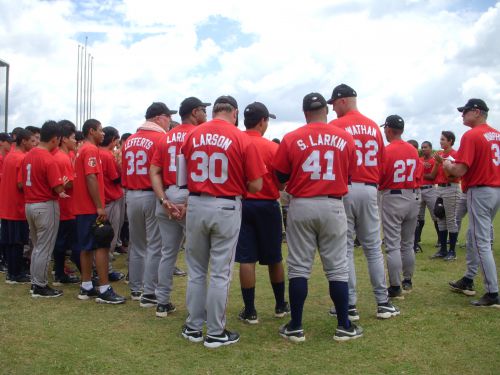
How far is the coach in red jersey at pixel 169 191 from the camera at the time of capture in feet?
18.1

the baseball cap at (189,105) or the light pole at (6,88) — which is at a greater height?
the light pole at (6,88)

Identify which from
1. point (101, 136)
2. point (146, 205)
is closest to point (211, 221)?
point (146, 205)

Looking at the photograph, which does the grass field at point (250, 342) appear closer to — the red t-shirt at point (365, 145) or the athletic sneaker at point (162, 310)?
the athletic sneaker at point (162, 310)

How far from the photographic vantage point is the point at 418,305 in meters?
6.14

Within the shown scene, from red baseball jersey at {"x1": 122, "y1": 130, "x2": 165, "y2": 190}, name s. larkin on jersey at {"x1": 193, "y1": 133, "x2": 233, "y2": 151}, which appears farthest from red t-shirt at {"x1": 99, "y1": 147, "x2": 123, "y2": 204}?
name s. larkin on jersey at {"x1": 193, "y1": 133, "x2": 233, "y2": 151}

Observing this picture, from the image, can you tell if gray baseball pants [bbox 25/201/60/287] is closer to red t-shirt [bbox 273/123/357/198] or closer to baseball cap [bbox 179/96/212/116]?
baseball cap [bbox 179/96/212/116]

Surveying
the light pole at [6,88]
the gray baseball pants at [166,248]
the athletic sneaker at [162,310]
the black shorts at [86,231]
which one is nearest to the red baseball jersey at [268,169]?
the gray baseball pants at [166,248]

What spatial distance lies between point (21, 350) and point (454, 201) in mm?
8310

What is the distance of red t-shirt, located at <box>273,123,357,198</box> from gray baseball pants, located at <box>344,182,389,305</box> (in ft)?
2.19

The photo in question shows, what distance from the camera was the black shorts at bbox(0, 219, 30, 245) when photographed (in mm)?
7320

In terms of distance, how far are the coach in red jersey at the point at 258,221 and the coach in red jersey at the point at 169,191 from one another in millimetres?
715

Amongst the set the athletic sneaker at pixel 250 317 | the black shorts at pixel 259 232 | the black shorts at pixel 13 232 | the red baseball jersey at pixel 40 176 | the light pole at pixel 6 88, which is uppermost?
the light pole at pixel 6 88

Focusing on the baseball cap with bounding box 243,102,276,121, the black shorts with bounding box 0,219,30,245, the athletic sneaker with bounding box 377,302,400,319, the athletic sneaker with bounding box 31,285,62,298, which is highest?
the baseball cap with bounding box 243,102,276,121

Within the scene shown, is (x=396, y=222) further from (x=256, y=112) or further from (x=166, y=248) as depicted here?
(x=166, y=248)
